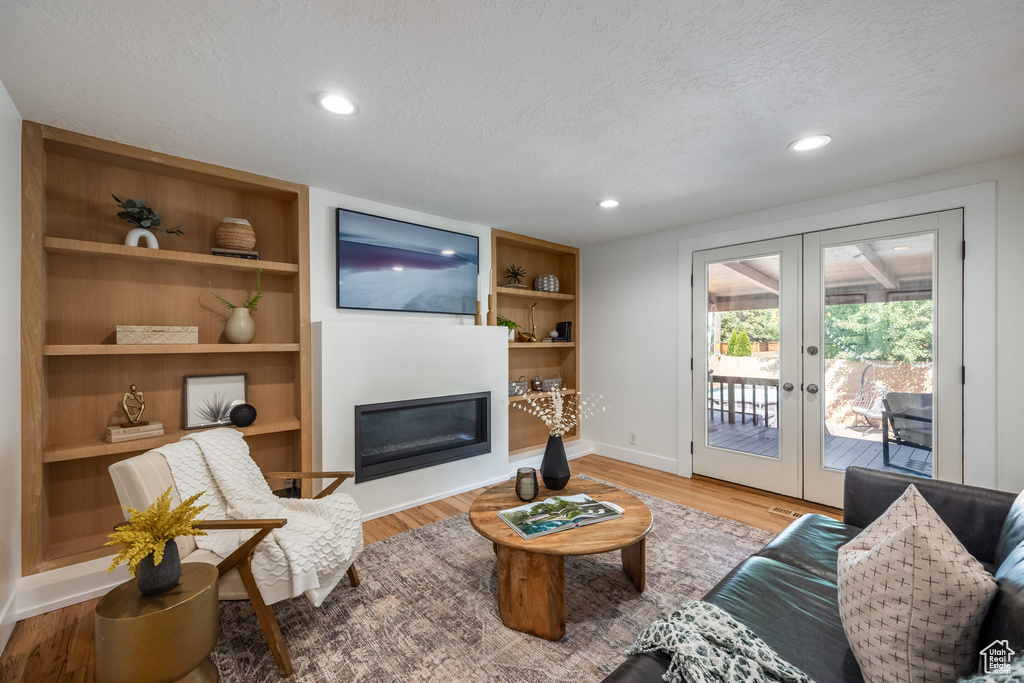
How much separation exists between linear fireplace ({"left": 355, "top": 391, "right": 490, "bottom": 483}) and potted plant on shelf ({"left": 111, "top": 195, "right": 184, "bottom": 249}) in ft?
5.15

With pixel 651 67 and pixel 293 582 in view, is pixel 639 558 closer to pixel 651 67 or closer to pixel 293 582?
pixel 293 582

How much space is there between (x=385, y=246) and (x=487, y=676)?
9.22 ft

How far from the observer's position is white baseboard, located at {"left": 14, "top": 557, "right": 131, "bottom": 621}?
Answer: 2016 mm

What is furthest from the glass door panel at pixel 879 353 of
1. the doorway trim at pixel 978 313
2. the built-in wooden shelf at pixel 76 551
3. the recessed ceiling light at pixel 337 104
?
the built-in wooden shelf at pixel 76 551

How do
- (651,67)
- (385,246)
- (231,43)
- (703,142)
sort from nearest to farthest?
(231,43) → (651,67) → (703,142) → (385,246)

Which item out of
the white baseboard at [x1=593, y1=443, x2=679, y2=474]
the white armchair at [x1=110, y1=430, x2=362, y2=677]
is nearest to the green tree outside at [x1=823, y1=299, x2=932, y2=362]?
the white baseboard at [x1=593, y1=443, x2=679, y2=474]

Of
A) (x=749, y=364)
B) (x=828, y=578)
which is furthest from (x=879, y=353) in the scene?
(x=828, y=578)

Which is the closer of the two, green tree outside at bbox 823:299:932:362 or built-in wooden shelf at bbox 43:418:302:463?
built-in wooden shelf at bbox 43:418:302:463

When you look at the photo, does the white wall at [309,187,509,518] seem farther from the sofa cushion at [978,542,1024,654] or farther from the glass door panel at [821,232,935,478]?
the sofa cushion at [978,542,1024,654]

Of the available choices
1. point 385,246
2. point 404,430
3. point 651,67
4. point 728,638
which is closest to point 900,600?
point 728,638

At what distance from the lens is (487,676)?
163cm

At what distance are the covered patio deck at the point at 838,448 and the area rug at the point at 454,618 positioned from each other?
1.03m

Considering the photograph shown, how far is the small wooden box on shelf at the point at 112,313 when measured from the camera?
2127mm

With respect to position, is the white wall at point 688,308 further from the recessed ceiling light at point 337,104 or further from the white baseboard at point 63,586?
the white baseboard at point 63,586
